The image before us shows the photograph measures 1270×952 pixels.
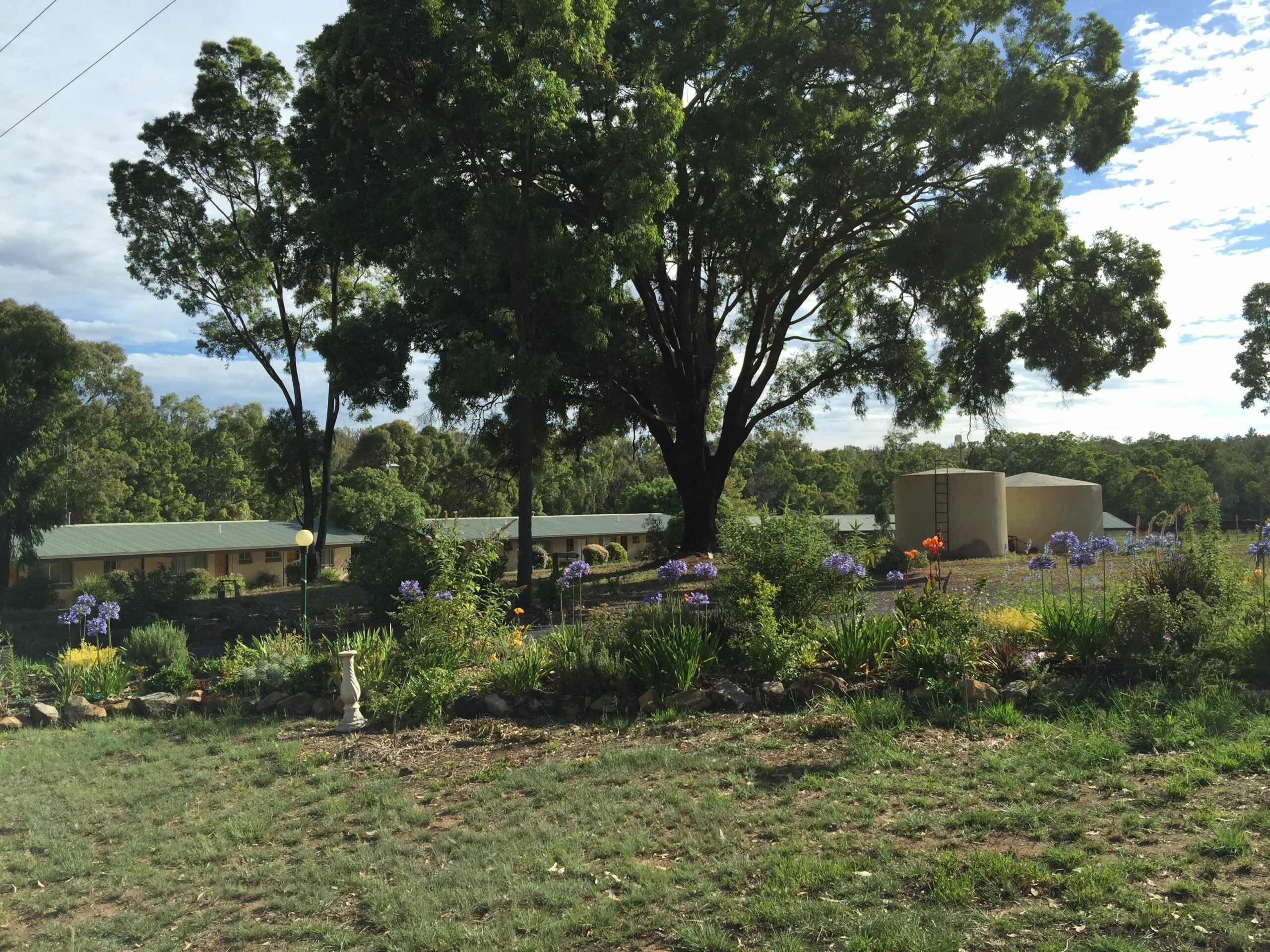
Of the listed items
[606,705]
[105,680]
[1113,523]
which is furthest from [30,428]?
[1113,523]

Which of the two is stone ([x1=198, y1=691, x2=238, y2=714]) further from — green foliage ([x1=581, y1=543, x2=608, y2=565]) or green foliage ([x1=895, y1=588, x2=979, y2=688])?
green foliage ([x1=581, y1=543, x2=608, y2=565])

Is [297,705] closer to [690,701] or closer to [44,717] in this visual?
[44,717]

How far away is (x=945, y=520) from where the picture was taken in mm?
24484

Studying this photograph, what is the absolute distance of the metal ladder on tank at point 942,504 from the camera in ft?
79.9

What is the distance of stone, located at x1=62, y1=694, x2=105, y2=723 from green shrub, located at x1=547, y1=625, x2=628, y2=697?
4752 mm

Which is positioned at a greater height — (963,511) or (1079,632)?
(963,511)

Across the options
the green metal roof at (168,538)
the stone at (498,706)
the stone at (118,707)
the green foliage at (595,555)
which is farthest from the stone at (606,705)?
the green metal roof at (168,538)

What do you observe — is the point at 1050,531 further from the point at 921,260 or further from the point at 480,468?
the point at 480,468

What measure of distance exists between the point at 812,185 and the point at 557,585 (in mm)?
9426

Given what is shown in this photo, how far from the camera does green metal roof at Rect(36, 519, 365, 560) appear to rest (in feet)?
113

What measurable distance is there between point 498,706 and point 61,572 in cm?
3454

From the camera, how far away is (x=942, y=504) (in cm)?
2445

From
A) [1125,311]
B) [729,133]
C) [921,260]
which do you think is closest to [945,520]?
[1125,311]

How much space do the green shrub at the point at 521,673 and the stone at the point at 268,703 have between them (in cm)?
217
